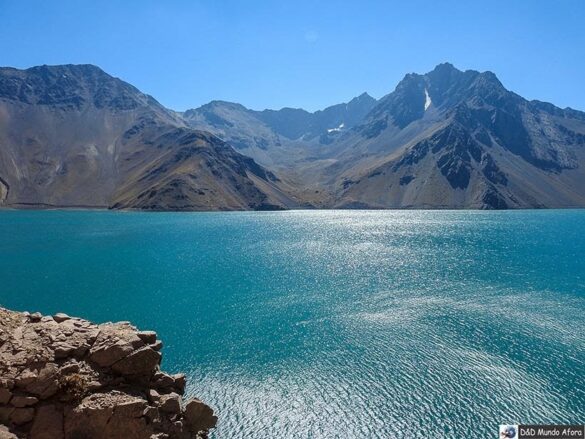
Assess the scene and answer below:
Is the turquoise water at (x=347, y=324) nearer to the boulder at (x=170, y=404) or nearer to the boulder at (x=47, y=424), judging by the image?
the boulder at (x=170, y=404)

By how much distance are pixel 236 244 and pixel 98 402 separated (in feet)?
418

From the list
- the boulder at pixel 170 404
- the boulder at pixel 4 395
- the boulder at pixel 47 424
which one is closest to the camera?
the boulder at pixel 4 395

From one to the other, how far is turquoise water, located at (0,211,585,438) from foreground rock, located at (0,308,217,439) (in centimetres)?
1209

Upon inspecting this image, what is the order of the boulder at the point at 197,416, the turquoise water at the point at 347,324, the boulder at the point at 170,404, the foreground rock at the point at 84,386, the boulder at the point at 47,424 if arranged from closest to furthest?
the boulder at the point at 47,424, the foreground rock at the point at 84,386, the boulder at the point at 170,404, the boulder at the point at 197,416, the turquoise water at the point at 347,324

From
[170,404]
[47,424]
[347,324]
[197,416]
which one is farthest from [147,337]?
[347,324]

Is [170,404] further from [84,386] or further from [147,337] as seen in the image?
[84,386]

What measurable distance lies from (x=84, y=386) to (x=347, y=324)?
4611 cm

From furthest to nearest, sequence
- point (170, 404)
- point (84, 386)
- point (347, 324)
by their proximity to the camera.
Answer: point (347, 324) < point (170, 404) < point (84, 386)

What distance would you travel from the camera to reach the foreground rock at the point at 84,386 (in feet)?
70.7

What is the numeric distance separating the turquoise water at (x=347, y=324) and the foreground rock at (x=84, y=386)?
12.1 m

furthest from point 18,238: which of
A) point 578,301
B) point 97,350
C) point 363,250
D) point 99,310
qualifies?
point 578,301

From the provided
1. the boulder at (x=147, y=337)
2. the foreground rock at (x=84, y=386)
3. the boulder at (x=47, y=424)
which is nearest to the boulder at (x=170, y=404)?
the foreground rock at (x=84, y=386)

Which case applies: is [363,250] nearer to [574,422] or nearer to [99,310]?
[99,310]

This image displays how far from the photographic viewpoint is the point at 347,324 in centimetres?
6366
